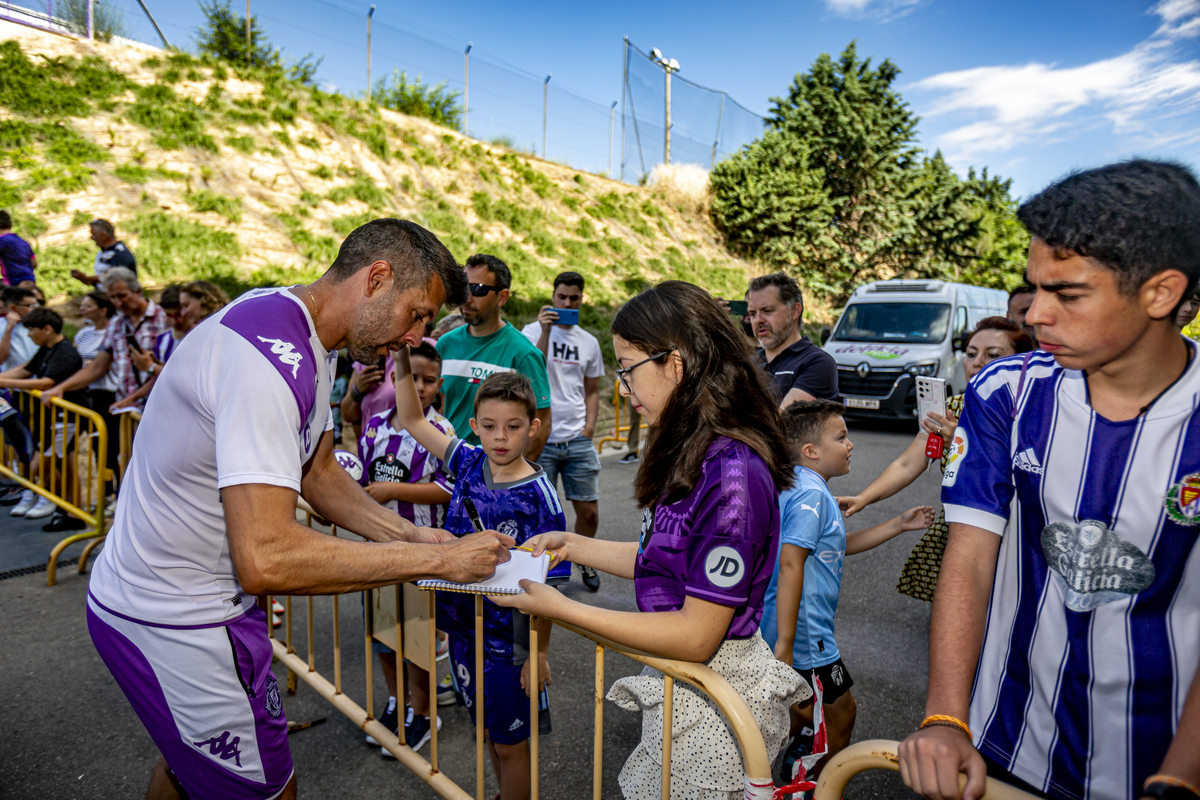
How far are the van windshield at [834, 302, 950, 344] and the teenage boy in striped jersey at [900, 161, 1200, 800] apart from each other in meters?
12.5

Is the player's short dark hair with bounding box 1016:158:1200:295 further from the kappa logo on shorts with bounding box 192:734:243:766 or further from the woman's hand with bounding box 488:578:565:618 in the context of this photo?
the kappa logo on shorts with bounding box 192:734:243:766

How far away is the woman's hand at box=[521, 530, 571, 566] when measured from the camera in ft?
7.11

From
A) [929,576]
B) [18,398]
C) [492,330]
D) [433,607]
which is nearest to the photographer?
[433,607]

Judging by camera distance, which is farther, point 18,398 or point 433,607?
point 18,398

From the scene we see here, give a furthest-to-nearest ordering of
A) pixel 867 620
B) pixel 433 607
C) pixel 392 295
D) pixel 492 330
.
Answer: pixel 867 620 < pixel 492 330 < pixel 433 607 < pixel 392 295

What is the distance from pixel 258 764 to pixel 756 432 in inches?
64.8

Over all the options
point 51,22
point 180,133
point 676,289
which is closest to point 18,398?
point 676,289

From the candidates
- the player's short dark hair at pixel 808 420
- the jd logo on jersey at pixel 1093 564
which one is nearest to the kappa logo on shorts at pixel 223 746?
the jd logo on jersey at pixel 1093 564

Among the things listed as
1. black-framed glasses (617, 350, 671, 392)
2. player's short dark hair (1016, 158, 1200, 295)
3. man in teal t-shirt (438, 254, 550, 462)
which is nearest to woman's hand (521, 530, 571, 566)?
black-framed glasses (617, 350, 671, 392)

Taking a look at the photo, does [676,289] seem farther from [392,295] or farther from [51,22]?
[51,22]

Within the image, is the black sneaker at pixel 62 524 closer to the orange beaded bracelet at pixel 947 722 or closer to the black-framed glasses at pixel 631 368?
the black-framed glasses at pixel 631 368

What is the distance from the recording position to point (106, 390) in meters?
6.20

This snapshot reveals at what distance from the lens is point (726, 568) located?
147cm

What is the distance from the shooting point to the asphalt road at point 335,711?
112 inches
